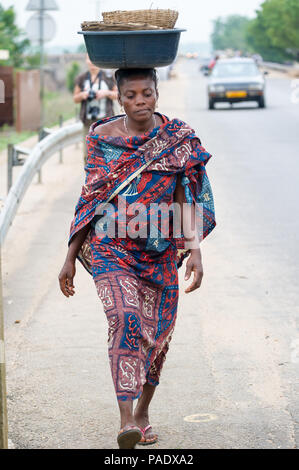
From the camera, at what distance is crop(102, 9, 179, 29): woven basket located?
4246mm

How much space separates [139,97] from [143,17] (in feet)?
1.16

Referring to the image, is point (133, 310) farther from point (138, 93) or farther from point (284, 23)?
point (284, 23)

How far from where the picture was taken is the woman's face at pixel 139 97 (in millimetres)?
4309

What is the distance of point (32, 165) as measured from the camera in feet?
31.4

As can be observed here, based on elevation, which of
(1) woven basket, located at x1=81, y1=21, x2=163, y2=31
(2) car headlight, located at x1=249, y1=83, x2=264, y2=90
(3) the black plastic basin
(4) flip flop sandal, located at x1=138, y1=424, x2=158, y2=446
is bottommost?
(2) car headlight, located at x1=249, y1=83, x2=264, y2=90

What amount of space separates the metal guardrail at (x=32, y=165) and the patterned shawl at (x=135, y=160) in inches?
115

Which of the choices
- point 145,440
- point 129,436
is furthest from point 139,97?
point 145,440

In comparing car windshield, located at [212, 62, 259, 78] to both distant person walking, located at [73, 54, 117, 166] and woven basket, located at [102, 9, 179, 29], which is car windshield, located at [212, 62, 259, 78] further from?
woven basket, located at [102, 9, 179, 29]

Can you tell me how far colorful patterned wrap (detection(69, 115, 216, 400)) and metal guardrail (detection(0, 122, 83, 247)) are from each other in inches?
117

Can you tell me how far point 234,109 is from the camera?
100 feet

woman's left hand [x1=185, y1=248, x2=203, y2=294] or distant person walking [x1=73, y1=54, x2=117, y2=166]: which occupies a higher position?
woman's left hand [x1=185, y1=248, x2=203, y2=294]

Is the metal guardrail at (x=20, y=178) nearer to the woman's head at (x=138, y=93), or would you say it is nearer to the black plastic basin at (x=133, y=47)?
the woman's head at (x=138, y=93)

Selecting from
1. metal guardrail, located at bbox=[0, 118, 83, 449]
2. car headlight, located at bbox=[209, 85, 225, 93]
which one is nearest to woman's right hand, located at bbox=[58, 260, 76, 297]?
metal guardrail, located at bbox=[0, 118, 83, 449]
